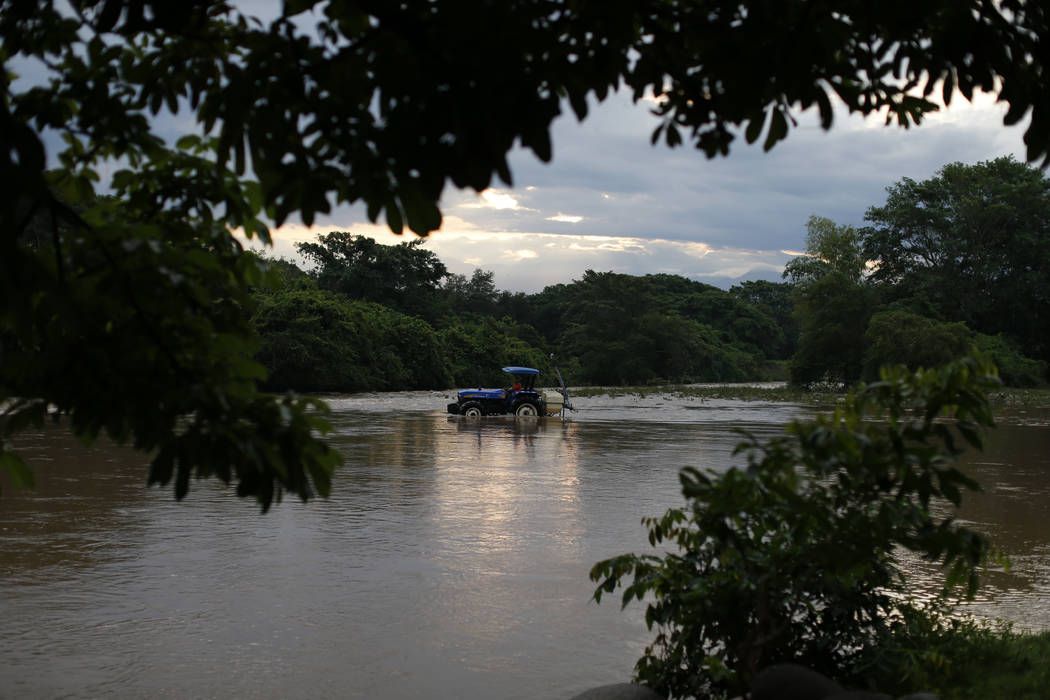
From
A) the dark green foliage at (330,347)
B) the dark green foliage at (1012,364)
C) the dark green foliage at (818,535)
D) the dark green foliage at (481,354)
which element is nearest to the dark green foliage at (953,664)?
the dark green foliage at (818,535)

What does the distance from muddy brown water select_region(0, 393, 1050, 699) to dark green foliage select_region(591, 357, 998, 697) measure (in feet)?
3.15

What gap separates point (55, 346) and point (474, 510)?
22.7ft

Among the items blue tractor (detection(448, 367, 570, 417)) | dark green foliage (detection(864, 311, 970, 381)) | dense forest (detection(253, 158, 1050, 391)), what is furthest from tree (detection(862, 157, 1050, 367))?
blue tractor (detection(448, 367, 570, 417))

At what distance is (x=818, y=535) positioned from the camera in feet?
11.2

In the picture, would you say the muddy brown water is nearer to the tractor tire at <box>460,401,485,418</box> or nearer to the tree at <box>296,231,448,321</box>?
the tractor tire at <box>460,401,485,418</box>

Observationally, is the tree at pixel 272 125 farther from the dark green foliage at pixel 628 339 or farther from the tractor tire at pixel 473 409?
the dark green foliage at pixel 628 339

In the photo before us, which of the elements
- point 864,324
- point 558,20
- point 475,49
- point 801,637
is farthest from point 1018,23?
point 864,324

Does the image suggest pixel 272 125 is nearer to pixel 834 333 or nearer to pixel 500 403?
pixel 500 403

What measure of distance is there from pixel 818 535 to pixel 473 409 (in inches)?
821

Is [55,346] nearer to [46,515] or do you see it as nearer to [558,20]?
[558,20]

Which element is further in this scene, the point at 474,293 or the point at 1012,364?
the point at 474,293

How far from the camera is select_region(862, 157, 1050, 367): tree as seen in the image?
5036 cm

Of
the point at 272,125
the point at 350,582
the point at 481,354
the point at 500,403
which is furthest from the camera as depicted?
the point at 481,354

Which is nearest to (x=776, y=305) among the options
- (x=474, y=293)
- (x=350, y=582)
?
(x=474, y=293)
